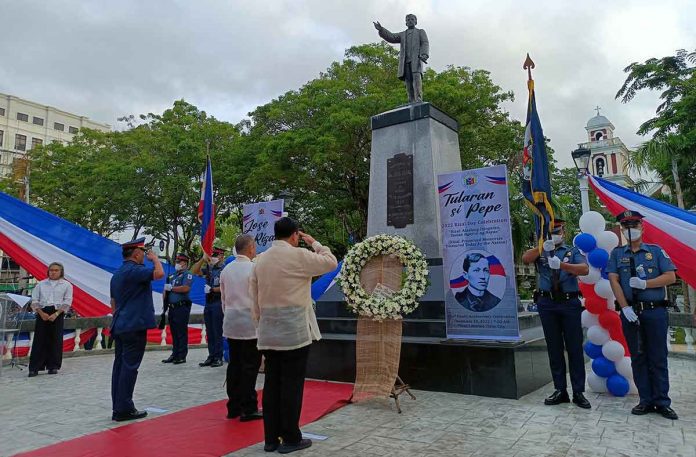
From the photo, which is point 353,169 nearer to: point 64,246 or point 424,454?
point 64,246

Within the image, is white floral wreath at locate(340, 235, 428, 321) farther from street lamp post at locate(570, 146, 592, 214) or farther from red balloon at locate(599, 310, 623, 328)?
street lamp post at locate(570, 146, 592, 214)

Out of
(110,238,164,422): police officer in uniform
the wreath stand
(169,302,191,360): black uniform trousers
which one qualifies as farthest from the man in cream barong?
(169,302,191,360): black uniform trousers

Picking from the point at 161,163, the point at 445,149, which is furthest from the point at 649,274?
the point at 161,163

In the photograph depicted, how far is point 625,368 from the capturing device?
17.9 ft

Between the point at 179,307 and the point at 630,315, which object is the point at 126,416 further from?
the point at 630,315

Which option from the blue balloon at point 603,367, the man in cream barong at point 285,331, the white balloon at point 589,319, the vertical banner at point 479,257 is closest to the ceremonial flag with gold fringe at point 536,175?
the vertical banner at point 479,257

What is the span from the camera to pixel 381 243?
556 centimetres

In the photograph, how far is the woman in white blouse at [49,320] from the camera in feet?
25.3

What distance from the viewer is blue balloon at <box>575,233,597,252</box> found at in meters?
5.61

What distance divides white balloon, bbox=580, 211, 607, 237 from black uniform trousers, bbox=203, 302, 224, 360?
19.8 ft

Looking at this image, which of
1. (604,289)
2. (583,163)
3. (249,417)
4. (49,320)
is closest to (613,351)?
(604,289)

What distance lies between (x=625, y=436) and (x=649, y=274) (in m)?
1.68

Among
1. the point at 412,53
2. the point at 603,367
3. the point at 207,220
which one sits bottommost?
the point at 603,367

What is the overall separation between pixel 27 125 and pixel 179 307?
179ft
